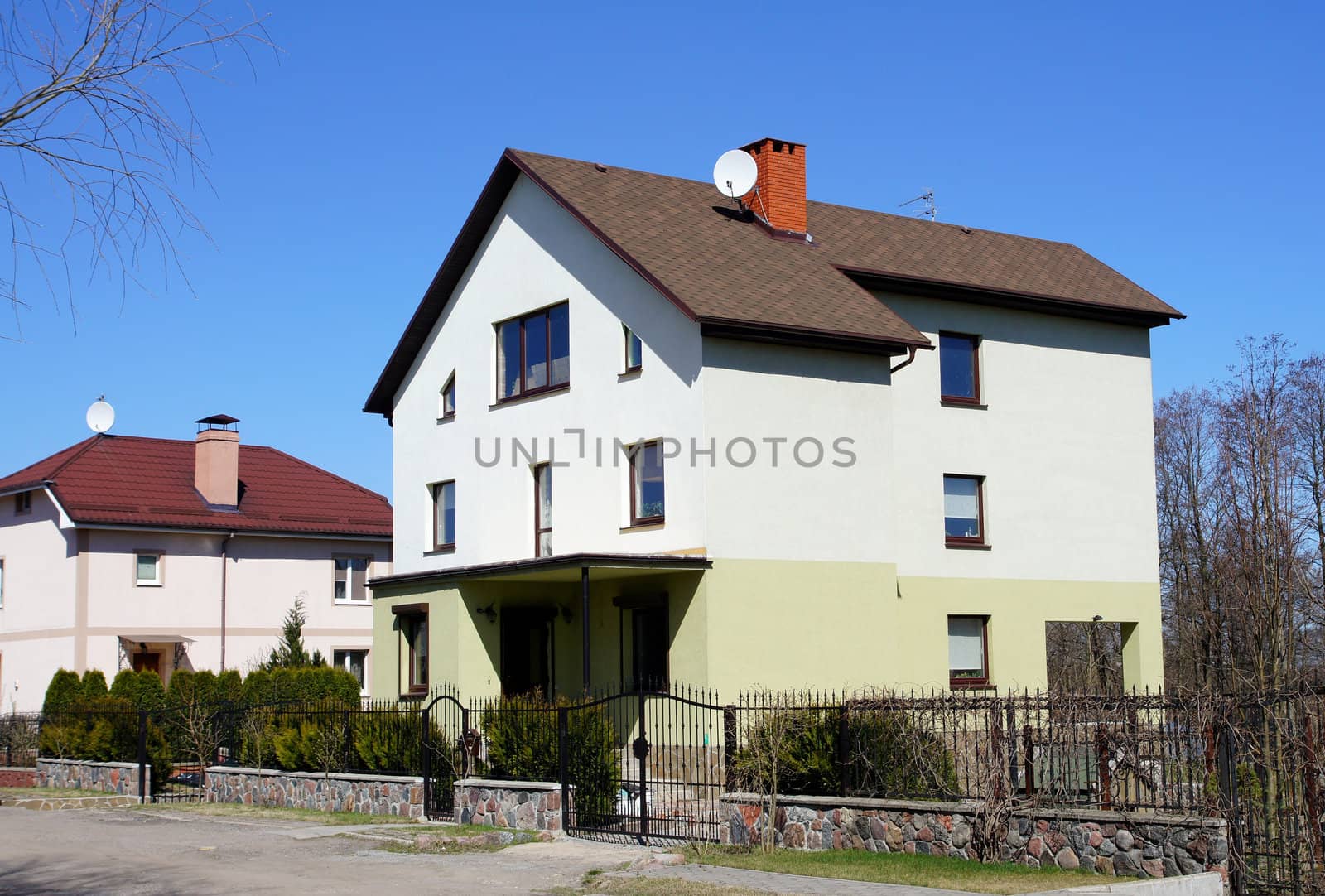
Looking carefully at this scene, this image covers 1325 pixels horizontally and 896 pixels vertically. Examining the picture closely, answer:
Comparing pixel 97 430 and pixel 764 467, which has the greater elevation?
pixel 97 430

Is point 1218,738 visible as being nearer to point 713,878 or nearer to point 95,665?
point 713,878

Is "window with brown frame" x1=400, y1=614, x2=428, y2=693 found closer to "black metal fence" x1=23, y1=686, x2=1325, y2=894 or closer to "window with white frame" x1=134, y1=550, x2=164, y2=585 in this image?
"black metal fence" x1=23, y1=686, x2=1325, y2=894

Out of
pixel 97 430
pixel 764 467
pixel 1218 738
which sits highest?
pixel 97 430

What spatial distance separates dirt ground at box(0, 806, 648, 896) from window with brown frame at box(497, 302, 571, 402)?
30.6 feet

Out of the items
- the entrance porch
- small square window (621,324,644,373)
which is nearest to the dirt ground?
the entrance porch

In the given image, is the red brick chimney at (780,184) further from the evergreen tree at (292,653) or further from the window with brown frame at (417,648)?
the evergreen tree at (292,653)

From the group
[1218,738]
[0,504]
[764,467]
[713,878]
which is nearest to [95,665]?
[0,504]

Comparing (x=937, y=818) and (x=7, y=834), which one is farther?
(x=7, y=834)

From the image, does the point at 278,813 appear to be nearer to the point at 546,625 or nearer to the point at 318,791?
the point at 318,791

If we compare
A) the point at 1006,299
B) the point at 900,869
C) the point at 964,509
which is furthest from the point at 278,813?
the point at 1006,299

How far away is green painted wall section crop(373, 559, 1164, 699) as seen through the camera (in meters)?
22.5

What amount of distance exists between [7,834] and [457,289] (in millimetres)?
13426

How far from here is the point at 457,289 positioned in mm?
28781

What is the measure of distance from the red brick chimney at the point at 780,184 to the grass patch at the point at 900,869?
14330mm
